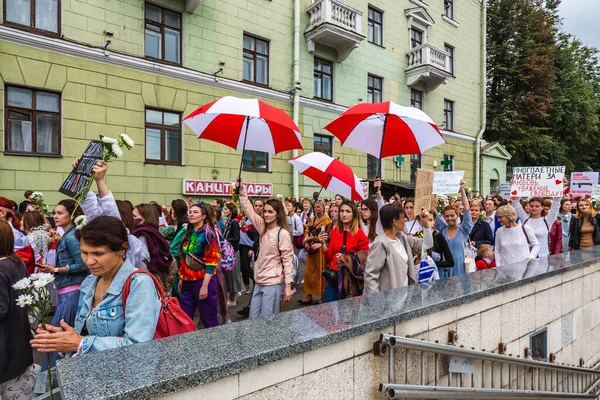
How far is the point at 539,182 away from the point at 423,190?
457cm

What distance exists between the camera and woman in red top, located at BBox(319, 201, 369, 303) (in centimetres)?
512

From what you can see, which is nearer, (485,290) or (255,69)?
(485,290)

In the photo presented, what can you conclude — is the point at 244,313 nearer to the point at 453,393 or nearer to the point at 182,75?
the point at 453,393

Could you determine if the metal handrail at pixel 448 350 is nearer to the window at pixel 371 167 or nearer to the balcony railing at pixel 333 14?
the balcony railing at pixel 333 14

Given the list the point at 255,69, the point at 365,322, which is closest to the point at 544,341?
the point at 365,322

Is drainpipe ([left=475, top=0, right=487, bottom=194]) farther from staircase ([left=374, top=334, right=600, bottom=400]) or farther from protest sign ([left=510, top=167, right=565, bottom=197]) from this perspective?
staircase ([left=374, top=334, right=600, bottom=400])

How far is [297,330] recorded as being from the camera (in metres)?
2.20

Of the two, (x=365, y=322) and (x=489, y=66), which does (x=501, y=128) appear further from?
(x=365, y=322)

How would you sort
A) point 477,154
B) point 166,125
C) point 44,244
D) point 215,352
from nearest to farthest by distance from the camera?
point 215,352, point 44,244, point 166,125, point 477,154

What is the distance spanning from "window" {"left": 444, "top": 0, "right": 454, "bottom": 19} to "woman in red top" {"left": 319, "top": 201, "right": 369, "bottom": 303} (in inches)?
822

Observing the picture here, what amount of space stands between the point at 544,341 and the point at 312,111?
12905mm

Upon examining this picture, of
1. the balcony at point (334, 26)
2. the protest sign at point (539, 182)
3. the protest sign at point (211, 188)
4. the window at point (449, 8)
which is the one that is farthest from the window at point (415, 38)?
the protest sign at point (539, 182)

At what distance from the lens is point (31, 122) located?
10367 mm

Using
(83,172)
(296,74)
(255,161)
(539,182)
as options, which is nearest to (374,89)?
(296,74)
